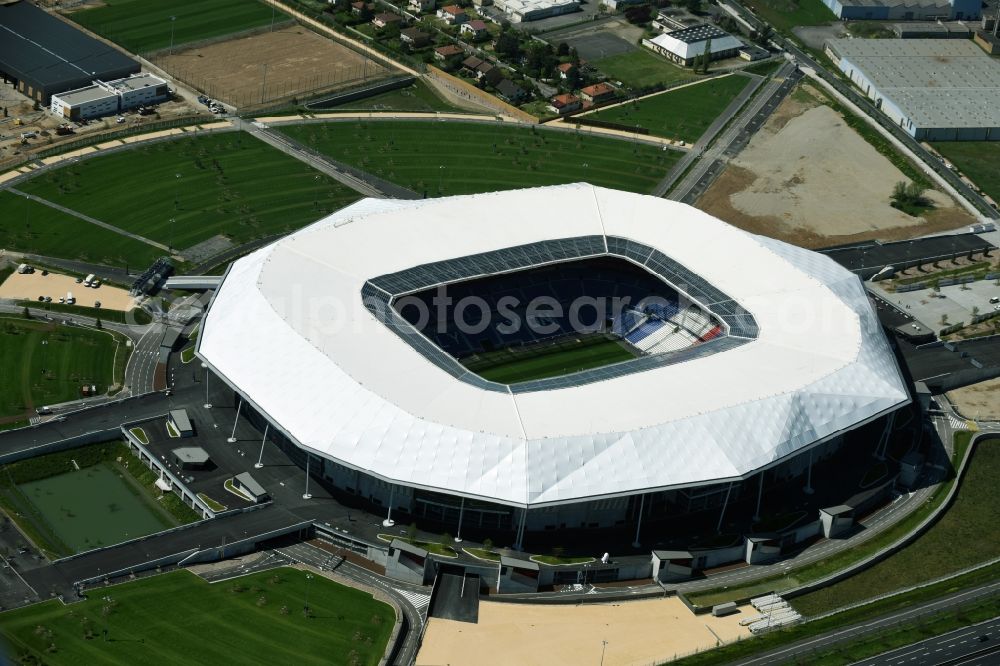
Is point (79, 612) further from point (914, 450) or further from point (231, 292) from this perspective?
point (914, 450)

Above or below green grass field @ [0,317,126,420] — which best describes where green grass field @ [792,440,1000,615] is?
above

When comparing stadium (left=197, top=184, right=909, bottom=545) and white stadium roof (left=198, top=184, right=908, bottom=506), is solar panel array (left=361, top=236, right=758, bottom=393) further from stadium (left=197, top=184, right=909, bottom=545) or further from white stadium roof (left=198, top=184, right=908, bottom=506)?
white stadium roof (left=198, top=184, right=908, bottom=506)

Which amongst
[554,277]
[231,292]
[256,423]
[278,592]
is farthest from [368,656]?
[554,277]

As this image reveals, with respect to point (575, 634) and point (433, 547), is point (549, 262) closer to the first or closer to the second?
point (433, 547)

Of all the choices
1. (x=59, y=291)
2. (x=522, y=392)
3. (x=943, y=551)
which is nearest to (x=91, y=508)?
(x=59, y=291)

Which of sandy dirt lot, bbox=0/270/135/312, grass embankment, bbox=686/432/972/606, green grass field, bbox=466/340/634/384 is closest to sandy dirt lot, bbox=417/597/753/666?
grass embankment, bbox=686/432/972/606
